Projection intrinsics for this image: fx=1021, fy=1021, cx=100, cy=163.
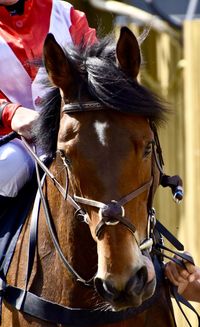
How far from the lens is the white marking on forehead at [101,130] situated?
164 inches

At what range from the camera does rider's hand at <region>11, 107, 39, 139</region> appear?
15.5 feet

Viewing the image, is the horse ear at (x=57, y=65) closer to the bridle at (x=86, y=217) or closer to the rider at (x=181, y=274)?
the bridle at (x=86, y=217)

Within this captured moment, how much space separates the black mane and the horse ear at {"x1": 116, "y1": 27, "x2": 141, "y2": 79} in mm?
37

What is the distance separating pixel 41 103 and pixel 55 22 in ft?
2.65

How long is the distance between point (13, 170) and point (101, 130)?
0.80m

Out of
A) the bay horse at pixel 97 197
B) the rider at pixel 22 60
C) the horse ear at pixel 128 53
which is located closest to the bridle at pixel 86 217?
the bay horse at pixel 97 197

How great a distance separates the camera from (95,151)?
13.6 feet

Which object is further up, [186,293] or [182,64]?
[186,293]

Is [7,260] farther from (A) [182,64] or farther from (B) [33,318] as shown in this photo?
(A) [182,64]

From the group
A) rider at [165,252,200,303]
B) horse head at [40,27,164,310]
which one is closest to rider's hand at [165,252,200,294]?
rider at [165,252,200,303]

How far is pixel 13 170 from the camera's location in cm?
486

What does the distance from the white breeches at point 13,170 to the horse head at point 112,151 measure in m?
0.54

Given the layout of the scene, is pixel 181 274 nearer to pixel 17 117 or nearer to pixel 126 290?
pixel 126 290

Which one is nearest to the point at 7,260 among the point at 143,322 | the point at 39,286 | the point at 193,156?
the point at 39,286
